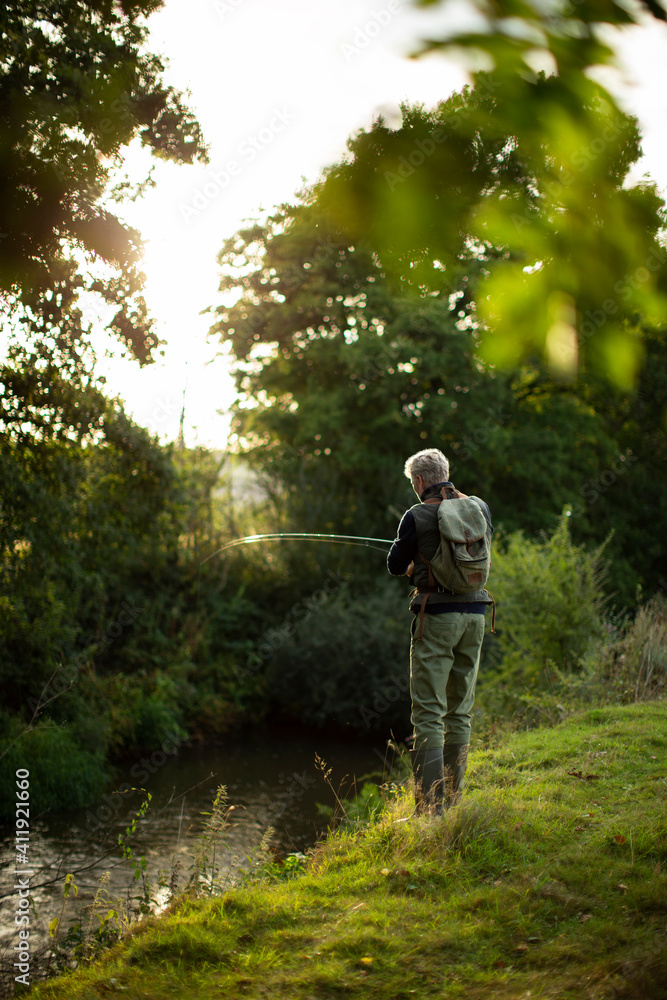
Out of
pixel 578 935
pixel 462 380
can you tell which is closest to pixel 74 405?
pixel 578 935

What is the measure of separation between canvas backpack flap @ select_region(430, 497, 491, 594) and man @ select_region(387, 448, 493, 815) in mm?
69

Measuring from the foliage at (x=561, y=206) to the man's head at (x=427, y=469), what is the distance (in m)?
2.21

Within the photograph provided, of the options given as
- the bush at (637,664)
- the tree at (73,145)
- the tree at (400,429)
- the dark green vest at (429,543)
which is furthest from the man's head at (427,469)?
the tree at (400,429)

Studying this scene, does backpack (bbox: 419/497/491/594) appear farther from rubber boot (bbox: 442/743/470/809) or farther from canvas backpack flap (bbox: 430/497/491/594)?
rubber boot (bbox: 442/743/470/809)

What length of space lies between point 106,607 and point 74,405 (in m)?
6.23

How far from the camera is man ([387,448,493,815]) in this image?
13.7 feet

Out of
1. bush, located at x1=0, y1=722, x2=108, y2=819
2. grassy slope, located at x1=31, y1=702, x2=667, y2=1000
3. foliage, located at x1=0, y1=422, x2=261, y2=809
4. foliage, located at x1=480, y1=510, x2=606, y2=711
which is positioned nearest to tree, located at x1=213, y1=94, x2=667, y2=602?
foliage, located at x1=0, y1=422, x2=261, y2=809

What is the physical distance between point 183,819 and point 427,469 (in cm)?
648

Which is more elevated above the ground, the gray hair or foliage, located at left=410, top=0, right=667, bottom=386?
foliage, located at left=410, top=0, right=667, bottom=386

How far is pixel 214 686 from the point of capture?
1576 cm

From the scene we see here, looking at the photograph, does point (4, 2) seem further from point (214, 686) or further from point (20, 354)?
point (214, 686)

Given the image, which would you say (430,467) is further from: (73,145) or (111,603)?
(111,603)

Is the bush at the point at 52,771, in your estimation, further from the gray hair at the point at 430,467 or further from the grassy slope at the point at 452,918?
the gray hair at the point at 430,467

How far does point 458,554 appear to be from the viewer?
4.10 metres
